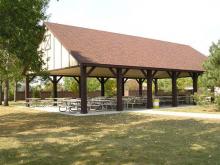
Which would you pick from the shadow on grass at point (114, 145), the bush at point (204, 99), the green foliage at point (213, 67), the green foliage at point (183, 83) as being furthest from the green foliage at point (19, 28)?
the green foliage at point (183, 83)

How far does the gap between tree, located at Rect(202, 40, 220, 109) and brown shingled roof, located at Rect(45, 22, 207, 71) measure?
4573 mm

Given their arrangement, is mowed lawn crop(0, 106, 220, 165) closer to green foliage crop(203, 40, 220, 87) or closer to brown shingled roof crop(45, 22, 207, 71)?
green foliage crop(203, 40, 220, 87)

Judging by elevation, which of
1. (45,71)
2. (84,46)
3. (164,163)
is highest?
(84,46)

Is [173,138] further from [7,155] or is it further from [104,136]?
[7,155]

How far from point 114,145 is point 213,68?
13.5 m

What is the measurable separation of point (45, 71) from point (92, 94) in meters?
25.6

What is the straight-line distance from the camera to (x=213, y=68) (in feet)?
69.3

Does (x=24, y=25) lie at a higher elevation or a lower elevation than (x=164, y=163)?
higher

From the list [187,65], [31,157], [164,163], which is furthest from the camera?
[187,65]

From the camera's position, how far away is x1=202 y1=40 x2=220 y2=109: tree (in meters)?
20.7

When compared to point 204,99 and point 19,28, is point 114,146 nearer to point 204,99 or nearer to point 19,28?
point 19,28

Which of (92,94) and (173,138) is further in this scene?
(92,94)

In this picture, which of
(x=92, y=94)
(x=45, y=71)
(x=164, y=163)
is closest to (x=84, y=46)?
(x=45, y=71)

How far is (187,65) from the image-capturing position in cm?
2875
